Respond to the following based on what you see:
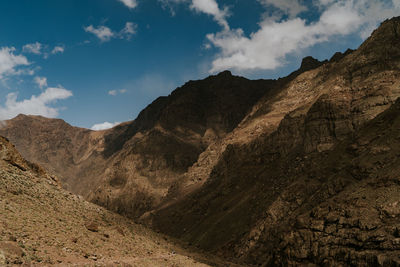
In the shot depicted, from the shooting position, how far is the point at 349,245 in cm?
2123

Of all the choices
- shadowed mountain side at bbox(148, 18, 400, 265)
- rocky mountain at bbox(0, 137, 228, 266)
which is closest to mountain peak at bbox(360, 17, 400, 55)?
shadowed mountain side at bbox(148, 18, 400, 265)

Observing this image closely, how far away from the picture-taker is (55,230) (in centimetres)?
1947

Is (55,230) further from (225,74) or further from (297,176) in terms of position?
(225,74)

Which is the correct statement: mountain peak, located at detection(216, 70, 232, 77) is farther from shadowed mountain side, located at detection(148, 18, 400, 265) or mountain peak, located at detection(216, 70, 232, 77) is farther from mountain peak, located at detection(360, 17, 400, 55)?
mountain peak, located at detection(360, 17, 400, 55)

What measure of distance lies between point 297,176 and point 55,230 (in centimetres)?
3771

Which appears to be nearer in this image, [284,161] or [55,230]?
[55,230]

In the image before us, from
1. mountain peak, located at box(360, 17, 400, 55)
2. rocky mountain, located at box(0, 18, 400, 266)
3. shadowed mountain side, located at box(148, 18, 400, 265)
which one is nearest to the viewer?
rocky mountain, located at box(0, 18, 400, 266)

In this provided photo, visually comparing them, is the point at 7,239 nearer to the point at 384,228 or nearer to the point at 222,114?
the point at 384,228

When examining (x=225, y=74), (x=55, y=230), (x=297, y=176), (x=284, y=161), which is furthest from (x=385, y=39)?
(x=225, y=74)

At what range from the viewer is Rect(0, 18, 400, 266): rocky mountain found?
22.9m

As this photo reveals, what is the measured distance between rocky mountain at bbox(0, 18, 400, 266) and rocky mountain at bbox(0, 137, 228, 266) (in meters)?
12.1

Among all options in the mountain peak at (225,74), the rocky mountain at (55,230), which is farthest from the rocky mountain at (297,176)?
the mountain peak at (225,74)

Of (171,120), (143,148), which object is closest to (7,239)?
(143,148)

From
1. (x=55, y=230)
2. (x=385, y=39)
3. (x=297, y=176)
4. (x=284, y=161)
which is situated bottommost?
(x=55, y=230)
